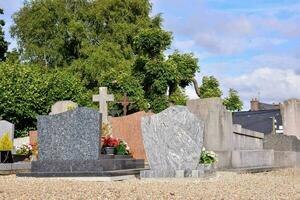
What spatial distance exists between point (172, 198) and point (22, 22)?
128 feet

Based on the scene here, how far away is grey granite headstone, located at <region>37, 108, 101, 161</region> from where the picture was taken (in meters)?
14.7

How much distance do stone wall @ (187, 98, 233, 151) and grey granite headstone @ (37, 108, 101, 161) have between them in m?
3.70

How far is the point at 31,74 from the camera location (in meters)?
34.1

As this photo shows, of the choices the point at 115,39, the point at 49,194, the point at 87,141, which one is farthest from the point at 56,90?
the point at 49,194

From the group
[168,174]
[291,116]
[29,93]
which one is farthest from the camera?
[29,93]

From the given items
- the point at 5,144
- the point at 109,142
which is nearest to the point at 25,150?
the point at 5,144

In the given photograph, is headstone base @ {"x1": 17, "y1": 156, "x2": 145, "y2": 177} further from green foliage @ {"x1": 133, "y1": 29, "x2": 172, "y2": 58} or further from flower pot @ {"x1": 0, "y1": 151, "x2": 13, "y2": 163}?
green foliage @ {"x1": 133, "y1": 29, "x2": 172, "y2": 58}

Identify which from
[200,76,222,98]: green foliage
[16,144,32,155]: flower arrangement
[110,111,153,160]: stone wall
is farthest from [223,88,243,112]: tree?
[16,144,32,155]: flower arrangement

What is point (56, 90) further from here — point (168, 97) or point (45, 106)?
point (168, 97)

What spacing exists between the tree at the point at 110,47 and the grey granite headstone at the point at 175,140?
2348 centimetres

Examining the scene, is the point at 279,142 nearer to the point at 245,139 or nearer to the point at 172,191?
the point at 245,139

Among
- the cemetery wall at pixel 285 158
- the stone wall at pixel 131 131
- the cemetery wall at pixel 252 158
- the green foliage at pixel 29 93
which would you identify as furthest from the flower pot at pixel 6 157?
the green foliage at pixel 29 93

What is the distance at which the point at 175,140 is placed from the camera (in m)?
13.7

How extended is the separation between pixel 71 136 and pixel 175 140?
2.85 m
